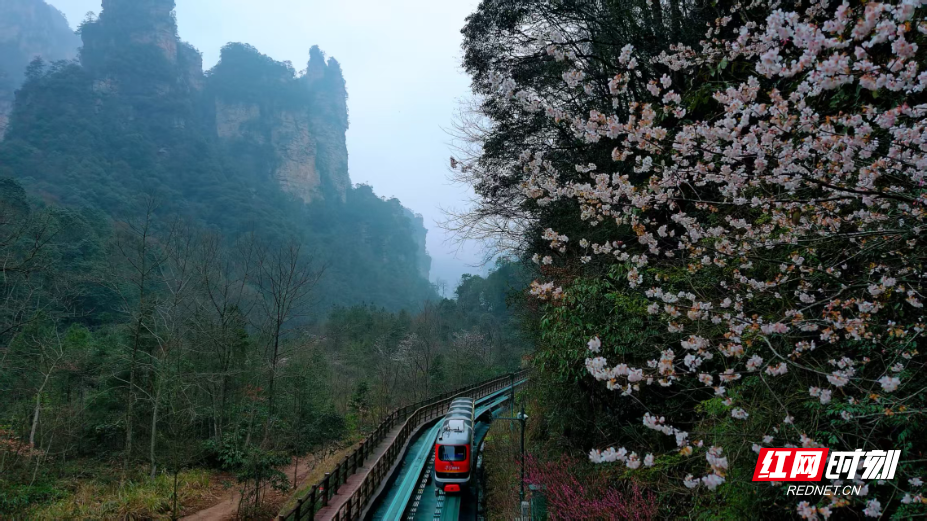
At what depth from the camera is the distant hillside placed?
5400 cm

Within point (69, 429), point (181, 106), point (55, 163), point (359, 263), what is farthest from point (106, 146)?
point (69, 429)

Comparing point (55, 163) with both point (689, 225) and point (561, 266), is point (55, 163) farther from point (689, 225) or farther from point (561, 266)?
point (689, 225)

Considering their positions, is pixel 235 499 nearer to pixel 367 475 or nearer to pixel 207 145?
pixel 367 475

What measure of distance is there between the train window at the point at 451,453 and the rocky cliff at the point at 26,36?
10621 cm

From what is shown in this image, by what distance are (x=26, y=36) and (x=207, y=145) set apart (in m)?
51.9

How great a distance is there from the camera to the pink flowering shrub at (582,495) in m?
6.89

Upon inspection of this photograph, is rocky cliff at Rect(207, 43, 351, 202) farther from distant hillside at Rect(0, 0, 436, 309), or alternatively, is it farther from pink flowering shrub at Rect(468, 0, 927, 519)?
pink flowering shrub at Rect(468, 0, 927, 519)

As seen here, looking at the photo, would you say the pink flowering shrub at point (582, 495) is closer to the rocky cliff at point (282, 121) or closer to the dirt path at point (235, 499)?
the dirt path at point (235, 499)

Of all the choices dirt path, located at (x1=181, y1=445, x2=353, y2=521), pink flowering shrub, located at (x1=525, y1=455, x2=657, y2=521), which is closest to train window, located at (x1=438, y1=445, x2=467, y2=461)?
pink flowering shrub, located at (x1=525, y1=455, x2=657, y2=521)

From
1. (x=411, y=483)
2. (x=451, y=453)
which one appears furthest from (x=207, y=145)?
(x=451, y=453)

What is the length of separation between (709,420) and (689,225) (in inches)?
133

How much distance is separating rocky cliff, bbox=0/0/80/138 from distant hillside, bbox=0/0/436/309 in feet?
70.7

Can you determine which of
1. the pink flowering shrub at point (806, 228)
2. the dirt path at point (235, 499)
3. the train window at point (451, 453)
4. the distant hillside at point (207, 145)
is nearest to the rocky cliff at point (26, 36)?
the distant hillside at point (207, 145)

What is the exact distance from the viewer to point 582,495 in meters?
8.09
